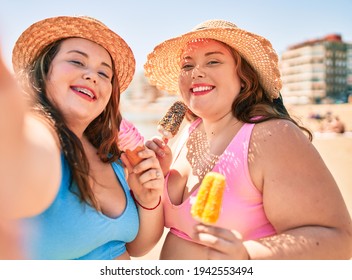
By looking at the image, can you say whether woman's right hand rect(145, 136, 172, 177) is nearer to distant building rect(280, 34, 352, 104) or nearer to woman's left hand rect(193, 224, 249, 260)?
woman's left hand rect(193, 224, 249, 260)

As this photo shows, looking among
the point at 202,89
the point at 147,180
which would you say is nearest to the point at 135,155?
the point at 147,180

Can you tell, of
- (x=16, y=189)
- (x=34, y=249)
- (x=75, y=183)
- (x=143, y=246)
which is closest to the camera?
(x=16, y=189)

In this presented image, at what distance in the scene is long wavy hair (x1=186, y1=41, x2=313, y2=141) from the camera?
93.5 inches

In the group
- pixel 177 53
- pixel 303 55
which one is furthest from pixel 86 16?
pixel 303 55

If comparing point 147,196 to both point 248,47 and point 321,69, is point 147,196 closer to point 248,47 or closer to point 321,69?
point 248,47

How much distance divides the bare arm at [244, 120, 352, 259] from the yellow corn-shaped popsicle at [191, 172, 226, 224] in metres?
0.38

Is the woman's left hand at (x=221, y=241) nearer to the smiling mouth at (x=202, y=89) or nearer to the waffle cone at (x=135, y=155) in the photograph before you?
the waffle cone at (x=135, y=155)

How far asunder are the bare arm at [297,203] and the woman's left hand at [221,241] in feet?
0.70

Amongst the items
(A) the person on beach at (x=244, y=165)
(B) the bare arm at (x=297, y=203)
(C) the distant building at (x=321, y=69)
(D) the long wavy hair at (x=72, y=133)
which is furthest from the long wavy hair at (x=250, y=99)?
(C) the distant building at (x=321, y=69)

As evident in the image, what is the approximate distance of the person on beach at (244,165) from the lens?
1.90 meters

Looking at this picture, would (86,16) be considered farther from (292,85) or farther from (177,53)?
(292,85)

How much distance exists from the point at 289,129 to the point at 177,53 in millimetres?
1252

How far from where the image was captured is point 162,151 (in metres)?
2.64
